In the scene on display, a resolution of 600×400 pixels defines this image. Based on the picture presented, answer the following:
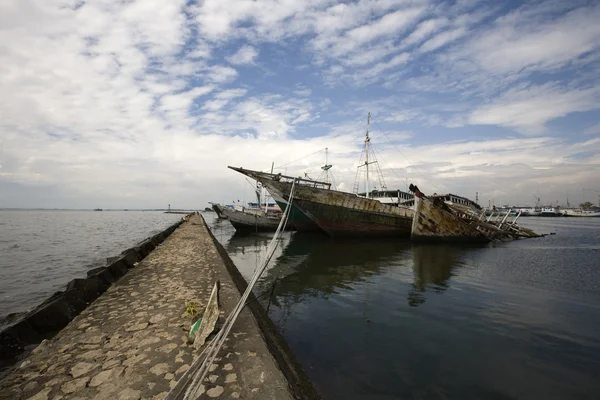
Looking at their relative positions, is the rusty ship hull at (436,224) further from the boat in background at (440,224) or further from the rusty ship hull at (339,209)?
the rusty ship hull at (339,209)

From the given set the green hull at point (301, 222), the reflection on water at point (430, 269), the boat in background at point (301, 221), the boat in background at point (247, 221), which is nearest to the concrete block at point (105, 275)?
the reflection on water at point (430, 269)

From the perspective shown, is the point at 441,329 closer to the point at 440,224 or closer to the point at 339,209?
the point at 339,209

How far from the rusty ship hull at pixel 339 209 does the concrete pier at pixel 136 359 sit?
16.1 metres

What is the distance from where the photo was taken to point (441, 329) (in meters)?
6.32

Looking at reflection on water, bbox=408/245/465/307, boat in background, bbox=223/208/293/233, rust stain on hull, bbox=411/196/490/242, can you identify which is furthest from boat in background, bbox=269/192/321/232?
reflection on water, bbox=408/245/465/307

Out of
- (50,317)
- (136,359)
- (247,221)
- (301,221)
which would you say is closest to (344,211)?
(301,221)

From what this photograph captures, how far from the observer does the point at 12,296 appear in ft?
30.2

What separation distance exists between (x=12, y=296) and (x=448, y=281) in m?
14.9

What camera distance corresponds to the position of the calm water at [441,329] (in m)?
4.41

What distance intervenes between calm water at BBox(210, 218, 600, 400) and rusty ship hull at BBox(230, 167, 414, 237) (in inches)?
380

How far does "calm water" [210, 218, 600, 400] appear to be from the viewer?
4.41 m

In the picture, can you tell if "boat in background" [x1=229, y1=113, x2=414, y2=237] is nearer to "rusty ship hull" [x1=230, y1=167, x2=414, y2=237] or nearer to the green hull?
"rusty ship hull" [x1=230, y1=167, x2=414, y2=237]

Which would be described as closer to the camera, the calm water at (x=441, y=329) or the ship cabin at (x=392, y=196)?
the calm water at (x=441, y=329)

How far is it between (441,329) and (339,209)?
16.4m
